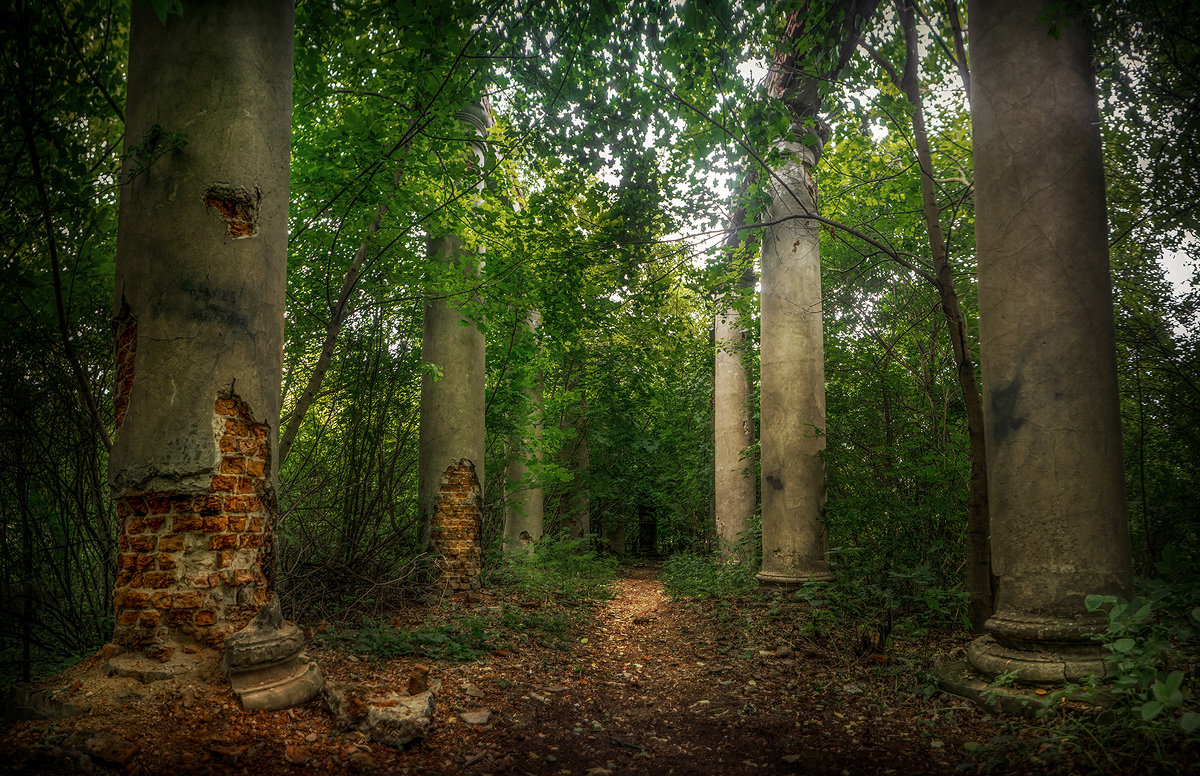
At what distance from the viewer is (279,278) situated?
4.08 meters

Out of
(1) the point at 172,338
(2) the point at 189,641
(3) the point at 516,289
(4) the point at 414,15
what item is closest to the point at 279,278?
→ (1) the point at 172,338

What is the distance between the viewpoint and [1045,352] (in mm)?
3932

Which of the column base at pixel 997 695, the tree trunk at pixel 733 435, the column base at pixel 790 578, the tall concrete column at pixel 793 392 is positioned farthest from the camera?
the tree trunk at pixel 733 435

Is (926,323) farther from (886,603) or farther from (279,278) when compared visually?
(279,278)

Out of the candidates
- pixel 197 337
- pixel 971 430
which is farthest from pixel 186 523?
pixel 971 430

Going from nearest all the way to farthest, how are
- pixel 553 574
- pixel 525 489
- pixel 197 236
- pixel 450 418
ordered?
pixel 197 236, pixel 450 418, pixel 553 574, pixel 525 489

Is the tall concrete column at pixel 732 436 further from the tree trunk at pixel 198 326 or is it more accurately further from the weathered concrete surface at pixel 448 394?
the tree trunk at pixel 198 326

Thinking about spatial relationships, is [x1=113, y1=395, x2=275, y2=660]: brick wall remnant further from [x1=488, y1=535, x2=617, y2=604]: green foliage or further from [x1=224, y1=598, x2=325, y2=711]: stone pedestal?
[x1=488, y1=535, x2=617, y2=604]: green foliage

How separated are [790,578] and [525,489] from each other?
540cm

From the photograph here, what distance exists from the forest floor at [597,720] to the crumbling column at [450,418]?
69.8 inches

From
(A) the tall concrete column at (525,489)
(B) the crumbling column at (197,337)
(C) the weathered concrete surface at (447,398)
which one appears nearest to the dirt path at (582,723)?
(B) the crumbling column at (197,337)

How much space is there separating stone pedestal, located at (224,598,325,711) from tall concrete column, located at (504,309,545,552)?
7002 millimetres

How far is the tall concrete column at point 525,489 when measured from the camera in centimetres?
1106

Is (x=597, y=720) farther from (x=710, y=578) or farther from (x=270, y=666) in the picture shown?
(x=710, y=578)
